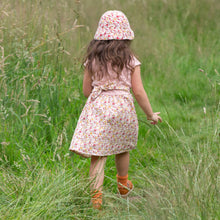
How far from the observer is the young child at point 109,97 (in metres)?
2.79

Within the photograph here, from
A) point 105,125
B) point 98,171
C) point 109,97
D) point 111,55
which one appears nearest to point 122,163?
point 98,171

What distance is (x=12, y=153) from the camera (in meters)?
3.21

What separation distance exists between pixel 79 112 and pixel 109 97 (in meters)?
1.01

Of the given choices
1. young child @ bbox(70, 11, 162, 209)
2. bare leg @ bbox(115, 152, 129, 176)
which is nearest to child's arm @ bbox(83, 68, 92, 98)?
young child @ bbox(70, 11, 162, 209)

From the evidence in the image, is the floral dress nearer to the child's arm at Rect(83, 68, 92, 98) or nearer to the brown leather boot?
the child's arm at Rect(83, 68, 92, 98)

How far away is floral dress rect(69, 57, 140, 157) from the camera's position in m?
2.78

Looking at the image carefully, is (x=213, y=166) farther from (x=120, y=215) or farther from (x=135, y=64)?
(x=135, y=64)

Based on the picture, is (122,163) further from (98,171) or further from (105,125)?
(105,125)

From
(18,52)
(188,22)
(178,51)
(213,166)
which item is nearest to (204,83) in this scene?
→ (178,51)

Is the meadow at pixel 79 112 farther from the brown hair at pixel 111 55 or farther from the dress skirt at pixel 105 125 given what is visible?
the brown hair at pixel 111 55

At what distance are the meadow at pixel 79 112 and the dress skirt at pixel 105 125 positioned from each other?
0.12 metres

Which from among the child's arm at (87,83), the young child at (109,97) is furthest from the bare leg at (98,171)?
the child's arm at (87,83)

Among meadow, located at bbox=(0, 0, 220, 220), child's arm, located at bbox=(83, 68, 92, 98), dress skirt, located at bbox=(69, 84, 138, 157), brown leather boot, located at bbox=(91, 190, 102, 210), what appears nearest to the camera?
meadow, located at bbox=(0, 0, 220, 220)

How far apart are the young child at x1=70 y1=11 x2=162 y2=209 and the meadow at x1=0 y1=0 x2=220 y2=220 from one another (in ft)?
0.41
